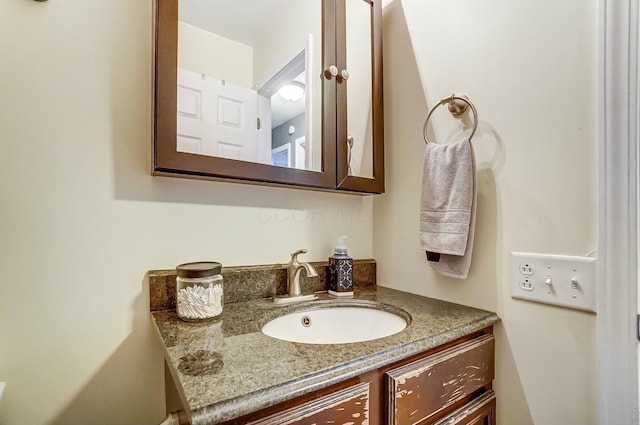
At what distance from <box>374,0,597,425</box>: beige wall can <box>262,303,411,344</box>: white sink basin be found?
0.71 ft

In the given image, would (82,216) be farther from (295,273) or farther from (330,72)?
(330,72)

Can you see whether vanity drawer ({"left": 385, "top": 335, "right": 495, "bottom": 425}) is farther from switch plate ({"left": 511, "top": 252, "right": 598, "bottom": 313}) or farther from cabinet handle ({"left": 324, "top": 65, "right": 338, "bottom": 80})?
cabinet handle ({"left": 324, "top": 65, "right": 338, "bottom": 80})

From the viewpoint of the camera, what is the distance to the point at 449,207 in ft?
2.81

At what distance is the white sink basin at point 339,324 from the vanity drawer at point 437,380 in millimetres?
154

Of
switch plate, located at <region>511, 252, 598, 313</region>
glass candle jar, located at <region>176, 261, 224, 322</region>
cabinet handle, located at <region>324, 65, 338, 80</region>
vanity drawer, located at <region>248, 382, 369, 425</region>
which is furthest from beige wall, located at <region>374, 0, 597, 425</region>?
glass candle jar, located at <region>176, 261, 224, 322</region>

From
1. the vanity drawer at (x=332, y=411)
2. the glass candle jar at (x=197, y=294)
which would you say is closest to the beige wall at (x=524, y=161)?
the vanity drawer at (x=332, y=411)

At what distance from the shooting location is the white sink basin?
32.6 inches

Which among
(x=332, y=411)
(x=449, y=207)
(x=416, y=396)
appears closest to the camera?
(x=332, y=411)

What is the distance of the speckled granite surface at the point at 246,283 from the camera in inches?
30.9

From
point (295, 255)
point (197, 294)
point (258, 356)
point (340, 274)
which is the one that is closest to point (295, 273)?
point (295, 255)

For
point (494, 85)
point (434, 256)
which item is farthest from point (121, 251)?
point (494, 85)

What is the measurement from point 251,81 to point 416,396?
896mm

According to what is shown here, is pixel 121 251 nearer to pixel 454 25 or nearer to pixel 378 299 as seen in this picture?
pixel 378 299

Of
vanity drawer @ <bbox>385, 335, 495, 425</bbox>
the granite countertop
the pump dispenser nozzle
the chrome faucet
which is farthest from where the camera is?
the pump dispenser nozzle
